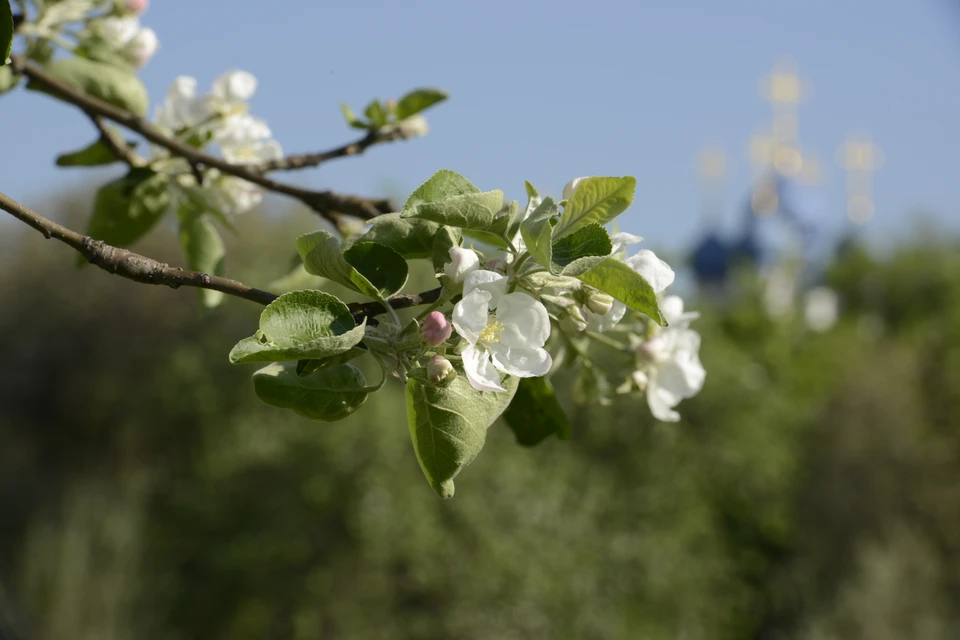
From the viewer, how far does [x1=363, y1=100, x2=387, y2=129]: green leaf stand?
4.38 feet

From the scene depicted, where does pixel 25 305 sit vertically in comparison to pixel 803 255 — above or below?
above

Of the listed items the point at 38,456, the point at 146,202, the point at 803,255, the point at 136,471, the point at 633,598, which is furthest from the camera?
the point at 803,255

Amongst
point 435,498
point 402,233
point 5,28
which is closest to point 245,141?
point 5,28

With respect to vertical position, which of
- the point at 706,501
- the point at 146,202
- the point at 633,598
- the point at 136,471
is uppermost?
the point at 146,202

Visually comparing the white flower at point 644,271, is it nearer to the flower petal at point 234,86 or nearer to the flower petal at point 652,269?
the flower petal at point 652,269

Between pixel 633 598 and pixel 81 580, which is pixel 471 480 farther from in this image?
pixel 81 580

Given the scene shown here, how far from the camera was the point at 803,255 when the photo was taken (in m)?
25.3

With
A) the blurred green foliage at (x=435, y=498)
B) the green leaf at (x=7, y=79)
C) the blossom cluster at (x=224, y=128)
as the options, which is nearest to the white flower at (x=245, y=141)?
the blossom cluster at (x=224, y=128)

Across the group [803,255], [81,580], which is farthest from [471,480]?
[803,255]

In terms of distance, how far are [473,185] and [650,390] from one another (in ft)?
1.24

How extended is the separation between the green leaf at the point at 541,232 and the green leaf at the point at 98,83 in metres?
0.85

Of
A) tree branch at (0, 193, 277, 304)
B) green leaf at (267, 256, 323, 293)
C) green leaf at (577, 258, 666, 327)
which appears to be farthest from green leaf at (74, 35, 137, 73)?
green leaf at (577, 258, 666, 327)

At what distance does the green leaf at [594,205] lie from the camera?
71 centimetres

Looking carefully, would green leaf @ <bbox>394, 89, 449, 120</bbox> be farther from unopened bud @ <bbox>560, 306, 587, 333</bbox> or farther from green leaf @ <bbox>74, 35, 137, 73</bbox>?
unopened bud @ <bbox>560, 306, 587, 333</bbox>
